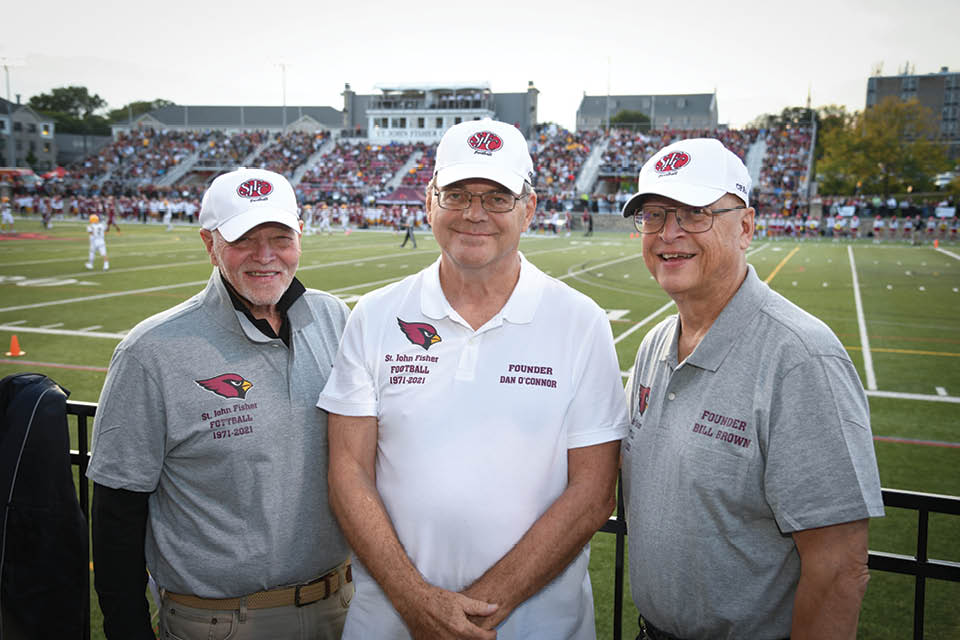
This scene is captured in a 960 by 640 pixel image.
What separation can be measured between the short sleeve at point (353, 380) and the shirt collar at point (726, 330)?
0.98 metres

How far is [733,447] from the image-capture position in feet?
6.32

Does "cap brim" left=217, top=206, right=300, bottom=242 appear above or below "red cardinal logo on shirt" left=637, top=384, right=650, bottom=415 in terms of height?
above

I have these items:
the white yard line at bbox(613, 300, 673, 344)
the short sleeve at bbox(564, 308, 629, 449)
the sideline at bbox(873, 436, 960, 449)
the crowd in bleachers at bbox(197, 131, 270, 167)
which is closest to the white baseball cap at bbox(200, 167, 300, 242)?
the short sleeve at bbox(564, 308, 629, 449)

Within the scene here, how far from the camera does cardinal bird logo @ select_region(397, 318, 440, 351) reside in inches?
89.9

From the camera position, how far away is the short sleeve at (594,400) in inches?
86.5

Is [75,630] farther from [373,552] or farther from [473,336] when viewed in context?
[473,336]

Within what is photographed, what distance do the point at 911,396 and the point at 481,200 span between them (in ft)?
28.8

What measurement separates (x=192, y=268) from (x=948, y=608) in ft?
67.9

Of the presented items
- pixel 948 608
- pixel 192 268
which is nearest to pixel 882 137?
pixel 192 268

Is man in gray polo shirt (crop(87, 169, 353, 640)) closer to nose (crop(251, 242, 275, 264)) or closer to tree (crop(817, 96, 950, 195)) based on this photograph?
nose (crop(251, 242, 275, 264))

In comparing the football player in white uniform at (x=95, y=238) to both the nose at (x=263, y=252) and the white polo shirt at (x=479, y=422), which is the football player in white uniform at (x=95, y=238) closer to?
A: the nose at (x=263, y=252)

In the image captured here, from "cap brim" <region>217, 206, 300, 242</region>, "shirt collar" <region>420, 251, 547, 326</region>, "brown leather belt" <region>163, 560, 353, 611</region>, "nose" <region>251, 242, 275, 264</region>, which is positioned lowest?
"brown leather belt" <region>163, 560, 353, 611</region>

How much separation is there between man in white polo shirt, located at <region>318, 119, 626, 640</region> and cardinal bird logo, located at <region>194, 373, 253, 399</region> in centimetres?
29

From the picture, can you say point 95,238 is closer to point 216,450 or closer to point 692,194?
point 216,450
